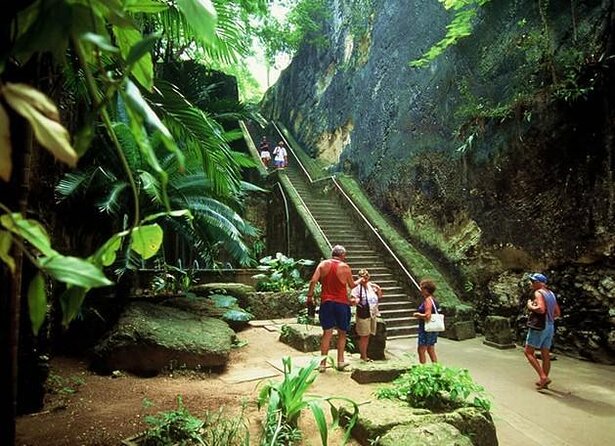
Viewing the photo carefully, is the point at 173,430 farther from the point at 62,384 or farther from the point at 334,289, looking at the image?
the point at 334,289

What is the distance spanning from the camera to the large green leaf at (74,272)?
66 centimetres

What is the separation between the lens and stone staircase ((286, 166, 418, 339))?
7930 millimetres

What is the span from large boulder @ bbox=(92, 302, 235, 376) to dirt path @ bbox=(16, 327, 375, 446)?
0.47ft

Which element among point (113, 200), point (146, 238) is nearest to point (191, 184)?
point (113, 200)

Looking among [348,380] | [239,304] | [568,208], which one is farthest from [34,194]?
[568,208]

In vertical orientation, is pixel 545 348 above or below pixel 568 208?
below

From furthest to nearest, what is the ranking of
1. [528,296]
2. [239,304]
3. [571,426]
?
1. [239,304]
2. [528,296]
3. [571,426]

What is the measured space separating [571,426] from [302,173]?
1243cm

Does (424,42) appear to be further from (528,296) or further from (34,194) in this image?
(34,194)

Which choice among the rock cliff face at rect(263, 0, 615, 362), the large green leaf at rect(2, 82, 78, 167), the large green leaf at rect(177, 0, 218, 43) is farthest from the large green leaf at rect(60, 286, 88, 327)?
the rock cliff face at rect(263, 0, 615, 362)

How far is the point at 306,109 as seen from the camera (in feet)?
58.8

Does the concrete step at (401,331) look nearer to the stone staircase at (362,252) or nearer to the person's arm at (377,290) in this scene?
the stone staircase at (362,252)

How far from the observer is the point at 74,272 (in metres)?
0.67

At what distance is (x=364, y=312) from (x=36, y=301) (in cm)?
456
